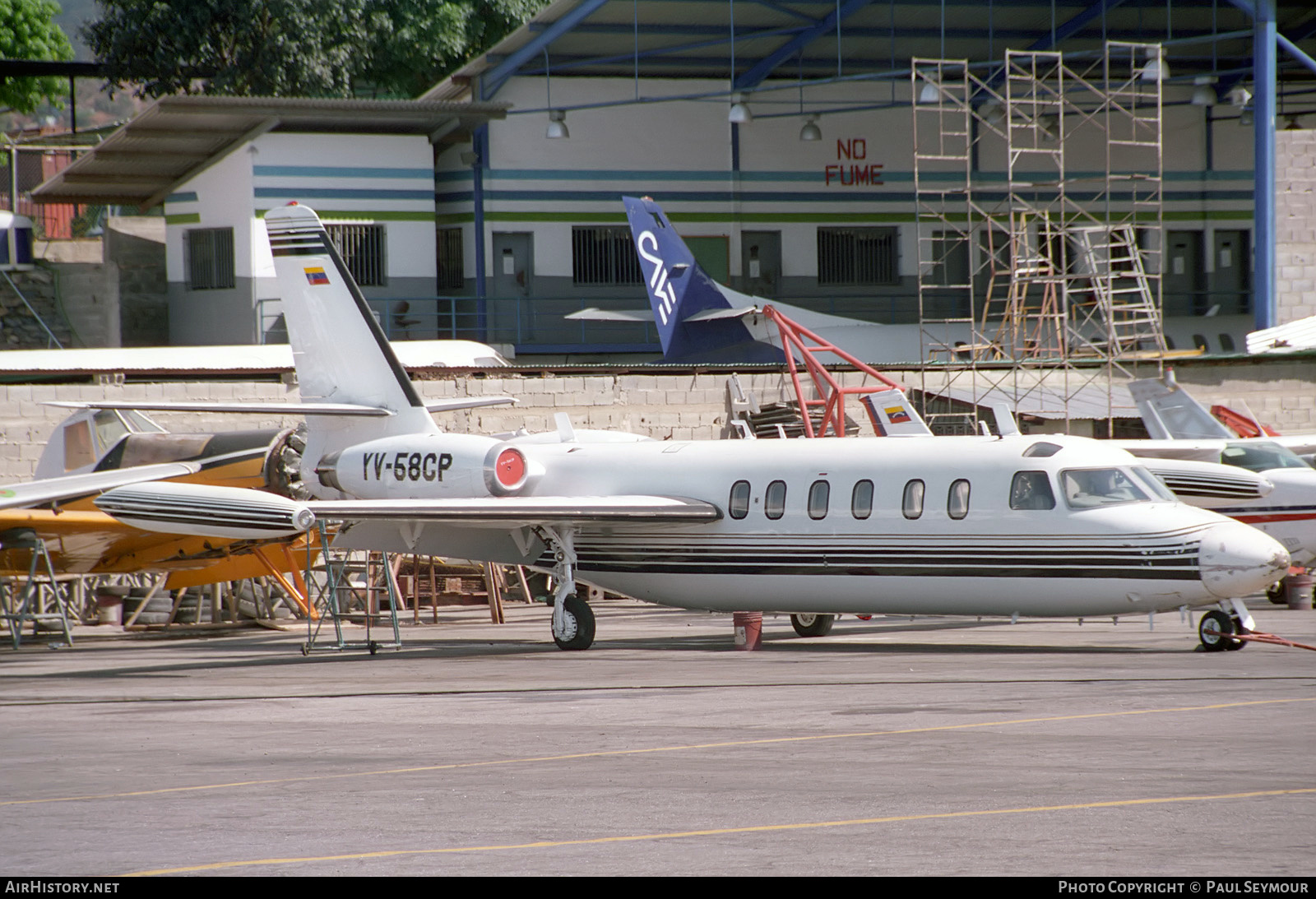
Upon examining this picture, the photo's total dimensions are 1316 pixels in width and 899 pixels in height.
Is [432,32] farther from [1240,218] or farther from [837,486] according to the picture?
[837,486]

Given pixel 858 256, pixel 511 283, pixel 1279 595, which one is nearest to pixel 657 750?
pixel 1279 595

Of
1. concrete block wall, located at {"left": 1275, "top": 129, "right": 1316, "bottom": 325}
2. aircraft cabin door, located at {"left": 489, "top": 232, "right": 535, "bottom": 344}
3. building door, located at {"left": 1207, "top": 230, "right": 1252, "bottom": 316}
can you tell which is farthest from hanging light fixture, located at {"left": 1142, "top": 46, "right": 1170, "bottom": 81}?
aircraft cabin door, located at {"left": 489, "top": 232, "right": 535, "bottom": 344}

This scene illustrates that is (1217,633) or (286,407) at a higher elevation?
(286,407)

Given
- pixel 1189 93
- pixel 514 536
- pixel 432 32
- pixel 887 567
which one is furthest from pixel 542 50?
pixel 887 567

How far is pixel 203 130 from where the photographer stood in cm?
3516

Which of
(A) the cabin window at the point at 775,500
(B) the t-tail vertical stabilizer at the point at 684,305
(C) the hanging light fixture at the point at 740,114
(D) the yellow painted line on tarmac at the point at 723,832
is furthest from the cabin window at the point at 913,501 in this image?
(C) the hanging light fixture at the point at 740,114

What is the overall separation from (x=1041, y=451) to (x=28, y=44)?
5009cm

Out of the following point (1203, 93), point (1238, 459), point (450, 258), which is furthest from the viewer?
point (450, 258)

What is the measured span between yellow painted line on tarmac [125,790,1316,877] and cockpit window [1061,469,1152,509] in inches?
283

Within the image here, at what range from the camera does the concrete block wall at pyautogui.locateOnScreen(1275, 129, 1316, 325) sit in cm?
3312

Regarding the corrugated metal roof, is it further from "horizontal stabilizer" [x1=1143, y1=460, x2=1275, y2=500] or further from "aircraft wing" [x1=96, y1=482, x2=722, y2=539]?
"aircraft wing" [x1=96, y1=482, x2=722, y2=539]

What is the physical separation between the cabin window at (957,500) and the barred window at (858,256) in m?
27.0

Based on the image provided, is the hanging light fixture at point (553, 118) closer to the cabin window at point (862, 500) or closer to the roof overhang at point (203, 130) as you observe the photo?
the roof overhang at point (203, 130)

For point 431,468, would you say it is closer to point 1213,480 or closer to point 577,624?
point 577,624
